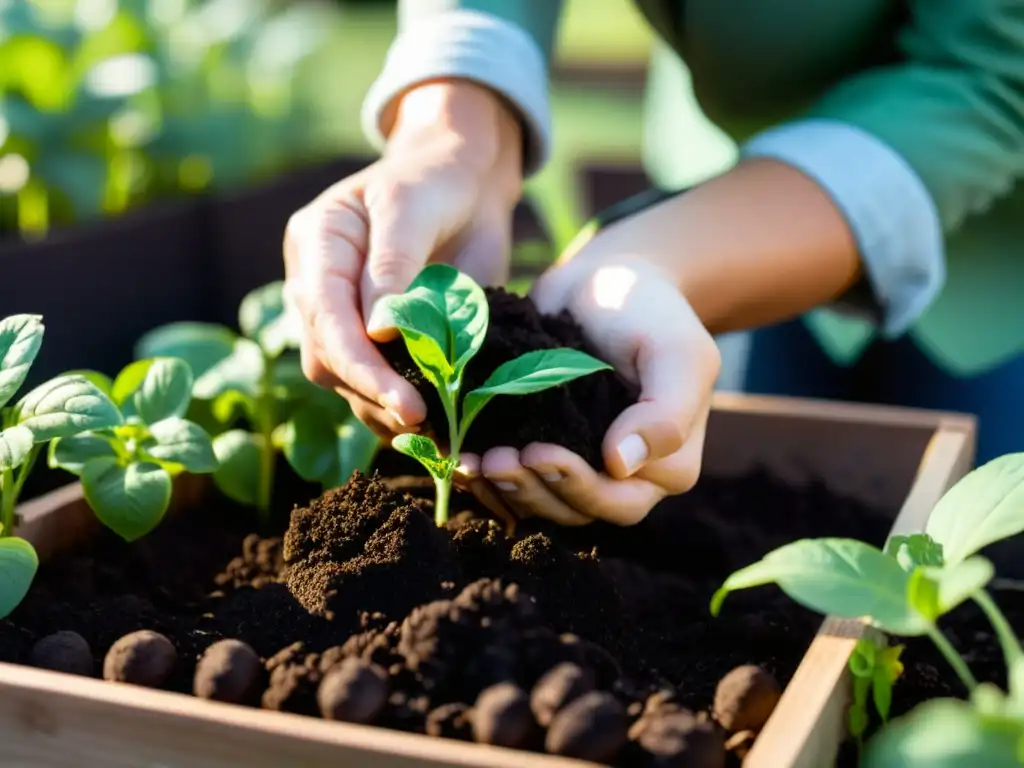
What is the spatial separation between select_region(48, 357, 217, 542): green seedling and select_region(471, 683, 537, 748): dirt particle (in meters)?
0.37

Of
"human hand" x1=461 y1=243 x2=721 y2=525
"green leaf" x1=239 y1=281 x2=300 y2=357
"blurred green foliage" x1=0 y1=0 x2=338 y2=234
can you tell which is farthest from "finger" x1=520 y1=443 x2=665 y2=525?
"blurred green foliage" x1=0 y1=0 x2=338 y2=234

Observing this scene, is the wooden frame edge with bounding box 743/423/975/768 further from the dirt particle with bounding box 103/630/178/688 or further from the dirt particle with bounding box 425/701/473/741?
the dirt particle with bounding box 103/630/178/688

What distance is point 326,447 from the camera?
3.56 ft

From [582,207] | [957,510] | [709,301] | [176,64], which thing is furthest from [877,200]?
[176,64]

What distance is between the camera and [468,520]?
2.88 feet

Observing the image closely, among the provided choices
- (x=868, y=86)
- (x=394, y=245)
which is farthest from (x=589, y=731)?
(x=868, y=86)

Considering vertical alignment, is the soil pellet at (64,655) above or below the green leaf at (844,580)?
below

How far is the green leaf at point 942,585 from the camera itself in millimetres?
592

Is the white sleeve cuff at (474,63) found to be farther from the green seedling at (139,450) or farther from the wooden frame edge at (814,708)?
the wooden frame edge at (814,708)

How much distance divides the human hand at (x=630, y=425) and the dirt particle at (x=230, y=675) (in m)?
0.22

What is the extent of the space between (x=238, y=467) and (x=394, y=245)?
0.28 meters

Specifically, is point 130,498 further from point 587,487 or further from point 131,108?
point 131,108

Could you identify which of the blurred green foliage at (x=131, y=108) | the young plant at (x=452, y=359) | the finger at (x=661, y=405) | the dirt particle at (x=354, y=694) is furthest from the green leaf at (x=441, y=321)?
the blurred green foliage at (x=131, y=108)

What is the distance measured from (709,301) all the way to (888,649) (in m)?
0.41
